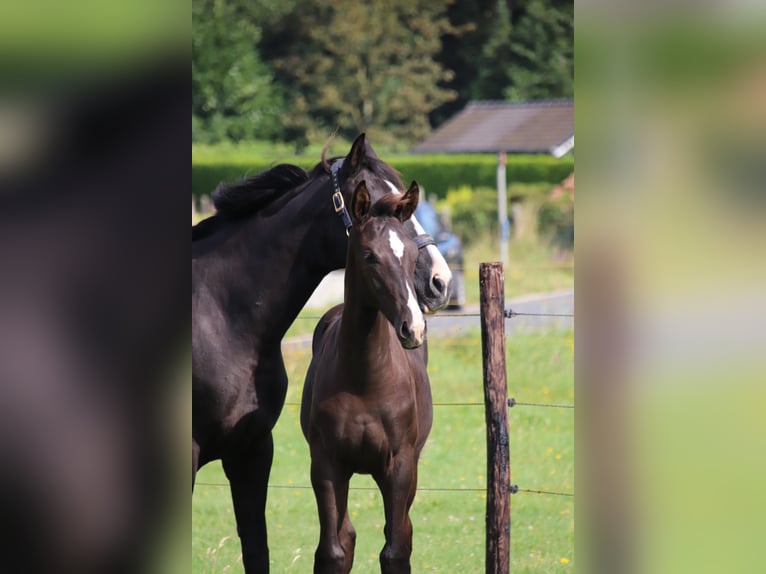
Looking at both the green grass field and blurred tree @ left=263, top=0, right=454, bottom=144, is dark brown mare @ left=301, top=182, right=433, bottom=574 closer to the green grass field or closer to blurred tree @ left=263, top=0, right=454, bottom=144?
the green grass field

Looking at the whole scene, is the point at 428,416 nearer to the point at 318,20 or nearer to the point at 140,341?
the point at 140,341

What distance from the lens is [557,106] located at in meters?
32.0

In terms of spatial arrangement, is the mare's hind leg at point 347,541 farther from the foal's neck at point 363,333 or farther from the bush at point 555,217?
the bush at point 555,217

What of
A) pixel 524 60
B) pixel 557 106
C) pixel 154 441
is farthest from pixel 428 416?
pixel 524 60

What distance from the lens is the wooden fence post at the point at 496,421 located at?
188 inches

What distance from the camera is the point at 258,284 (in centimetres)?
381

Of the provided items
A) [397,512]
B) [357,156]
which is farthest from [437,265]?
[397,512]

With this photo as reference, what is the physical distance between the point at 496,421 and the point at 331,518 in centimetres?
132

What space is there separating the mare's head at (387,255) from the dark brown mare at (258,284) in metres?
0.11

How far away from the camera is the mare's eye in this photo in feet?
11.8

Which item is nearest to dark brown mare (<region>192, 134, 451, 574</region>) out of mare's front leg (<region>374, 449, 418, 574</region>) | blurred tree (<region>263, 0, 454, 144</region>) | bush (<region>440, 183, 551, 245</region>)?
mare's front leg (<region>374, 449, 418, 574</region>)

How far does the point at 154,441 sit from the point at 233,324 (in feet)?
9.03

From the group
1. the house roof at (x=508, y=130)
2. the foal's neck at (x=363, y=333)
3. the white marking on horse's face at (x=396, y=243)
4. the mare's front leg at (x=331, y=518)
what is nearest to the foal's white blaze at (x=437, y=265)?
the white marking on horse's face at (x=396, y=243)

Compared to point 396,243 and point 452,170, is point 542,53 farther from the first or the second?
point 396,243
